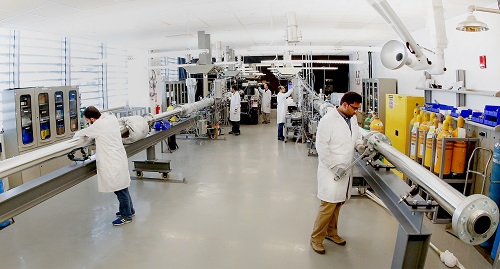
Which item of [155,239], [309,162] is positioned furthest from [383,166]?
[309,162]

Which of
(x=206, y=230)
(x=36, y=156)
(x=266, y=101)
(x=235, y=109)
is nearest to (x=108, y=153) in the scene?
(x=36, y=156)

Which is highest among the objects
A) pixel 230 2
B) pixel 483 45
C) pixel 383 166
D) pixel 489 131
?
pixel 230 2

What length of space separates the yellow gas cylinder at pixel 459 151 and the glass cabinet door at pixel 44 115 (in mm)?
5863

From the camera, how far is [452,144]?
374cm

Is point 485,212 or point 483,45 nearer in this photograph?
point 485,212

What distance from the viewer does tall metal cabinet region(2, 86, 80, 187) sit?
518cm

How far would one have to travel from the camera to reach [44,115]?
19.1 ft

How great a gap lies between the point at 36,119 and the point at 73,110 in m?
0.94

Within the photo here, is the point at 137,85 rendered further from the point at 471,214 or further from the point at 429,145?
the point at 471,214

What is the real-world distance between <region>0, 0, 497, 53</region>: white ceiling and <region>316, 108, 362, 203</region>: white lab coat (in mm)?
2297

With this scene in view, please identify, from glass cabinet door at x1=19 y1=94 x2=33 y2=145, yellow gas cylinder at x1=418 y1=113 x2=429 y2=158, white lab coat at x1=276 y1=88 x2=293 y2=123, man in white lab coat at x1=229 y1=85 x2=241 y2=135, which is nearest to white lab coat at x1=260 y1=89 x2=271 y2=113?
man in white lab coat at x1=229 y1=85 x2=241 y2=135

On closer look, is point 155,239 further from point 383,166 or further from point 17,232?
point 383,166

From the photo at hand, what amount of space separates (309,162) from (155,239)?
3.76 meters

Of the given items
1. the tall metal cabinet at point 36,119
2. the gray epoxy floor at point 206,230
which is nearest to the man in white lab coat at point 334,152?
the gray epoxy floor at point 206,230
